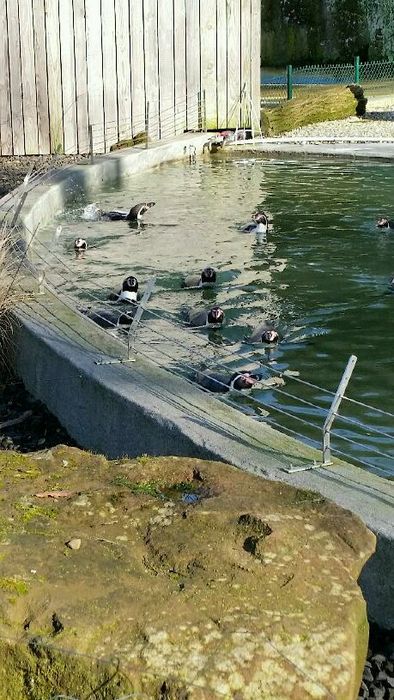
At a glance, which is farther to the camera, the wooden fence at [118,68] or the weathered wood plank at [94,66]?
the weathered wood plank at [94,66]

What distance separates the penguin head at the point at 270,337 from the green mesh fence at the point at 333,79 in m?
18.9

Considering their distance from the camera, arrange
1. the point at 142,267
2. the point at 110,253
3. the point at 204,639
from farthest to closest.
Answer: the point at 110,253 < the point at 142,267 < the point at 204,639

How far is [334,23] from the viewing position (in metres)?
37.1

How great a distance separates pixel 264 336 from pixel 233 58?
1212 centimetres

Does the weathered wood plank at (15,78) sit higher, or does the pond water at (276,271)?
the weathered wood plank at (15,78)

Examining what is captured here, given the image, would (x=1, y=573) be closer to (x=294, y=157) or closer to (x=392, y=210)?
(x=392, y=210)

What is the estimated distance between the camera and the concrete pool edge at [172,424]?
11.4ft

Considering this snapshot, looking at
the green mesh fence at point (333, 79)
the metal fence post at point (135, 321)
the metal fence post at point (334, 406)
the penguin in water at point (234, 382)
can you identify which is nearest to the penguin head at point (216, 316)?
the penguin in water at point (234, 382)

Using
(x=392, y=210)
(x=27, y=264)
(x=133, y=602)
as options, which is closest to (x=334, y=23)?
(x=392, y=210)

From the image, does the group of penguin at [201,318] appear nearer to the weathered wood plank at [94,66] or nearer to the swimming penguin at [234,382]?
the swimming penguin at [234,382]

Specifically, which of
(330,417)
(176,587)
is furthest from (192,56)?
(176,587)

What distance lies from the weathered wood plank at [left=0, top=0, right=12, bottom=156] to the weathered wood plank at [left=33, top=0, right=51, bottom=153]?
459 millimetres

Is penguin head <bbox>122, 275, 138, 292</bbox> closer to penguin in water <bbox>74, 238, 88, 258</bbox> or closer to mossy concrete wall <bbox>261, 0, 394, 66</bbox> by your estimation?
penguin in water <bbox>74, 238, 88, 258</bbox>

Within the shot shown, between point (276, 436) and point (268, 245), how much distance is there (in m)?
6.72
